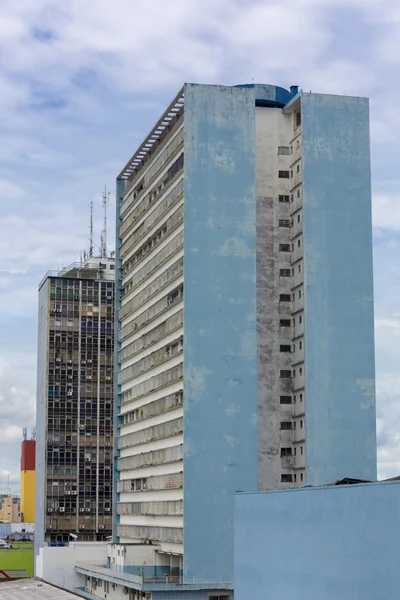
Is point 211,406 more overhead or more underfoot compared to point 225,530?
more overhead

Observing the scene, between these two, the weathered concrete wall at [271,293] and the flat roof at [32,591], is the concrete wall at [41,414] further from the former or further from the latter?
the weathered concrete wall at [271,293]

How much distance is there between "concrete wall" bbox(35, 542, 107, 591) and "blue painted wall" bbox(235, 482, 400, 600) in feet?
166

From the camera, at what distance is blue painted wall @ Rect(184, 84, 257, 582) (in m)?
81.7

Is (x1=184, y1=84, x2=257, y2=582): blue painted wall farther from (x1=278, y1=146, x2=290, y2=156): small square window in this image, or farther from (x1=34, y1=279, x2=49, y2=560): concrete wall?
(x1=34, y1=279, x2=49, y2=560): concrete wall

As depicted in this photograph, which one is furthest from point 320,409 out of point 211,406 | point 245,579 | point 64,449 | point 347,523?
point 64,449

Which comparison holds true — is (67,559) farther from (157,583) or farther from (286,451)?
(286,451)

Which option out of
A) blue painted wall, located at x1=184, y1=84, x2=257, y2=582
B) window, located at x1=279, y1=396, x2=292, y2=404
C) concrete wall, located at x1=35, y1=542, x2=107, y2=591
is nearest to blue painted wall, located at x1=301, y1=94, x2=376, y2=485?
window, located at x1=279, y1=396, x2=292, y2=404

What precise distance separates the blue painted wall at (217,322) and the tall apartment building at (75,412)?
4985 cm

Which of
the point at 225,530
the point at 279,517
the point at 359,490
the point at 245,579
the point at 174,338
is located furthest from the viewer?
the point at 174,338

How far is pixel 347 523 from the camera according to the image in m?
52.9

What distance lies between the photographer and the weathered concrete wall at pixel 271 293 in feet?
277

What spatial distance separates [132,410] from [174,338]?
53.9 ft

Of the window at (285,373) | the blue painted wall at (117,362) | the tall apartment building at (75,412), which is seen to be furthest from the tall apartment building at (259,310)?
the tall apartment building at (75,412)

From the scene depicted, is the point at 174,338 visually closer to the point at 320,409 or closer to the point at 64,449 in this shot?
the point at 320,409
